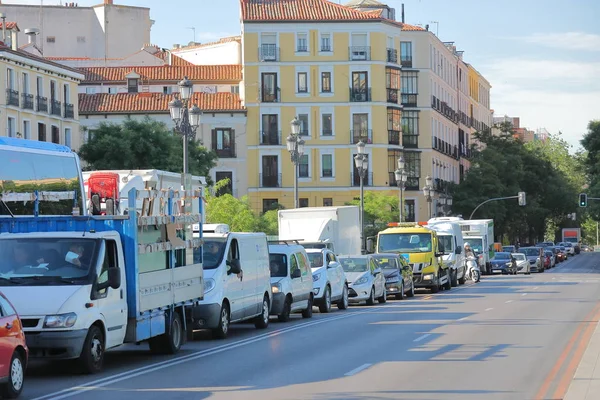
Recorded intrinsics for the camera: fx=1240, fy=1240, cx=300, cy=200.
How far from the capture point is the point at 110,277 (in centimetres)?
1664

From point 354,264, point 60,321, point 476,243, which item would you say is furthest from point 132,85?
point 60,321

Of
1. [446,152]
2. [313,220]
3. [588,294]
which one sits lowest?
[588,294]

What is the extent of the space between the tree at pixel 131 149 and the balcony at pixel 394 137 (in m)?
25.0

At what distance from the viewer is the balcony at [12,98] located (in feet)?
211

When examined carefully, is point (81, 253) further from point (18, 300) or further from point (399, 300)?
point (399, 300)

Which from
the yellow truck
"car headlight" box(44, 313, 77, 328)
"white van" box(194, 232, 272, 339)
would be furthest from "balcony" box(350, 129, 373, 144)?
"car headlight" box(44, 313, 77, 328)

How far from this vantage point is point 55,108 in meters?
70.3

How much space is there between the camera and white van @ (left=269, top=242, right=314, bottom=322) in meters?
28.3

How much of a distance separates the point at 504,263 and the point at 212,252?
52.7 meters

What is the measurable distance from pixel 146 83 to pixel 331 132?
49.9 feet

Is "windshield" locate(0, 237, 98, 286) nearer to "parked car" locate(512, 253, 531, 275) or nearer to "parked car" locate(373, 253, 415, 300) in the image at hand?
"parked car" locate(373, 253, 415, 300)

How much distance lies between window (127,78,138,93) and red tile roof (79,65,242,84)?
5.93 feet

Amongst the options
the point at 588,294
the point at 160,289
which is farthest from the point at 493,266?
the point at 160,289

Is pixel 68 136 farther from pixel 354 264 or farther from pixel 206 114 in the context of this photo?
pixel 354 264
